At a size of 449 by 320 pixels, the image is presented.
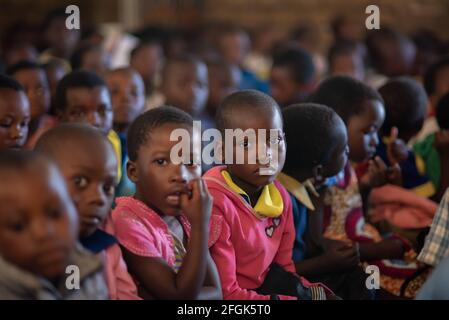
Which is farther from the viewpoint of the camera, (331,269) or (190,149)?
(331,269)

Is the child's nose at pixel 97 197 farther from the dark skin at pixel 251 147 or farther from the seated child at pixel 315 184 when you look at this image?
the seated child at pixel 315 184

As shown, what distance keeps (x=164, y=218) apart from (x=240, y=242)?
0.91 feet

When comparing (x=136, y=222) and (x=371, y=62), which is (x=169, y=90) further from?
(x=136, y=222)

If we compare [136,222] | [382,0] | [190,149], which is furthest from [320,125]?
[382,0]

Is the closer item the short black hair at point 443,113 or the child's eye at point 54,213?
the child's eye at point 54,213

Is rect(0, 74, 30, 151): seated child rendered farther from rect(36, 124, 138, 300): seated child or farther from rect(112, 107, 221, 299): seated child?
rect(36, 124, 138, 300): seated child

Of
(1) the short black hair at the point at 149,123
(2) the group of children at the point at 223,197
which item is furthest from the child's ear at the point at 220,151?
(1) the short black hair at the point at 149,123

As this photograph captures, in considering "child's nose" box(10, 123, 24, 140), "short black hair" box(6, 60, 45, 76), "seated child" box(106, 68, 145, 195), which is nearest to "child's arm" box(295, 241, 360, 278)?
"child's nose" box(10, 123, 24, 140)

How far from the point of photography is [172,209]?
7.66ft

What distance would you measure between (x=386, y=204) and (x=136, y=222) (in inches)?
57.8

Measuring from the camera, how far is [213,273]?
231cm

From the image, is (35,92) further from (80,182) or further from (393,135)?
(80,182)

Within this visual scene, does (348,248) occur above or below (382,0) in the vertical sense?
below

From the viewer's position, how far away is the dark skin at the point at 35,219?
1757 mm
